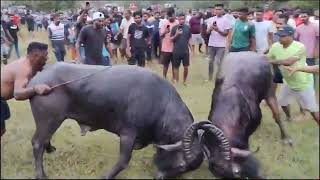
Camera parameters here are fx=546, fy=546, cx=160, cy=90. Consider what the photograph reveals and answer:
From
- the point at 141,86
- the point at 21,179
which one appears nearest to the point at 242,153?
the point at 141,86

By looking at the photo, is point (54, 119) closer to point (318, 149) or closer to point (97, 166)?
point (97, 166)

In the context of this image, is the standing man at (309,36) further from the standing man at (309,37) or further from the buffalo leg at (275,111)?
the buffalo leg at (275,111)

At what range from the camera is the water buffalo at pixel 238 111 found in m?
6.39

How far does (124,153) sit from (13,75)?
66.3 inches

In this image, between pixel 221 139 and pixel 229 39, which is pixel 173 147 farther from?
pixel 229 39

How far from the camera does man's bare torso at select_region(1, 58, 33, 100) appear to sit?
6.66 meters

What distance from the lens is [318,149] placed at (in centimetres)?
783

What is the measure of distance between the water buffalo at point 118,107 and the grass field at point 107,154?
0.50 m

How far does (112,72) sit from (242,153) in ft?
6.15

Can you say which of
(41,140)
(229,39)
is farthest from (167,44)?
(41,140)

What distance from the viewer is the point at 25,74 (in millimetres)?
6656

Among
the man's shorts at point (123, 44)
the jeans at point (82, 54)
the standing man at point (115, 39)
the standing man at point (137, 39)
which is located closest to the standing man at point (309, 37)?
the standing man at point (137, 39)

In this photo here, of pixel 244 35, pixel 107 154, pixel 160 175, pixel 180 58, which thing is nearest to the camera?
pixel 160 175

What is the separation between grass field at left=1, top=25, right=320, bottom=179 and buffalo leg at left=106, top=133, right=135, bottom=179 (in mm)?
367
